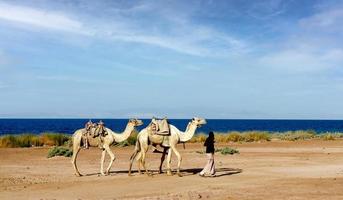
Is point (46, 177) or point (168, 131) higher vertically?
point (168, 131)

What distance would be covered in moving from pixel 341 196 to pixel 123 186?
693 cm

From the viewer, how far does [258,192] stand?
16453 mm

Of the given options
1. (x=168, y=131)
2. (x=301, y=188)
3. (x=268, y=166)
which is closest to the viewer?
(x=301, y=188)

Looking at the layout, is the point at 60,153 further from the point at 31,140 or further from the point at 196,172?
the point at 31,140

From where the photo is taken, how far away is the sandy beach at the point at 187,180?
16297 mm

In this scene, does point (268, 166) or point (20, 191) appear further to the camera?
point (268, 166)

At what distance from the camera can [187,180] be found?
762 inches

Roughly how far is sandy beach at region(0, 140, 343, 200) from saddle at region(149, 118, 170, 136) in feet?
5.41

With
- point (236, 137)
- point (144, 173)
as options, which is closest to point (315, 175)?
point (144, 173)

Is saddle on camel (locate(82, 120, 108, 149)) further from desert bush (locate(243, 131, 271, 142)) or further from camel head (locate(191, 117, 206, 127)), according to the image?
desert bush (locate(243, 131, 271, 142))

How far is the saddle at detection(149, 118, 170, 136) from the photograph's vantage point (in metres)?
A: 20.5

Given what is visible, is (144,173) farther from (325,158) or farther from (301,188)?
(325,158)

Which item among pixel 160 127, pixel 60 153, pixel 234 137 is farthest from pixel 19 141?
pixel 160 127

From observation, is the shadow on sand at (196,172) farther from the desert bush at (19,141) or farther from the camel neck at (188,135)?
the desert bush at (19,141)
